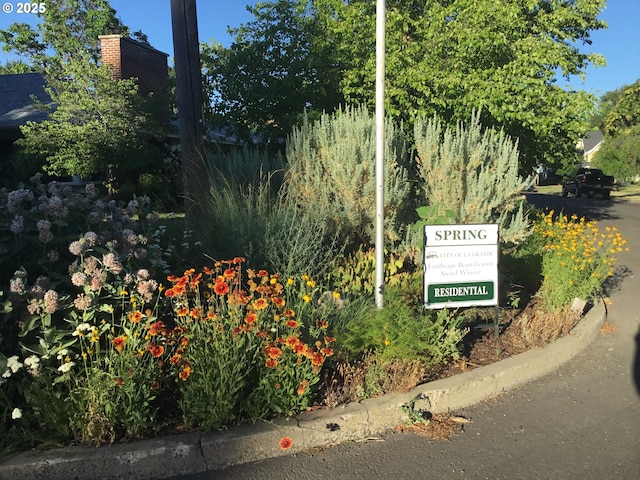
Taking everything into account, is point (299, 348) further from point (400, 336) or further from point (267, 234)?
point (267, 234)

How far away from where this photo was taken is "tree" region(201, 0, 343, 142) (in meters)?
9.82

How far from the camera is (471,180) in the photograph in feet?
20.0

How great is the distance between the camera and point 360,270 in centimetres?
515

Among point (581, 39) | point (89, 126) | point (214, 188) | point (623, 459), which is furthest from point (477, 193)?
point (89, 126)

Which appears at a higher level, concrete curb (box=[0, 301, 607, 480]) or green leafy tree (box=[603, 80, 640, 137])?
green leafy tree (box=[603, 80, 640, 137])

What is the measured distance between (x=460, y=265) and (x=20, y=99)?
1973cm

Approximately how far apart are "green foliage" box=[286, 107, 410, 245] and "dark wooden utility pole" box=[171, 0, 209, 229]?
109 centimetres

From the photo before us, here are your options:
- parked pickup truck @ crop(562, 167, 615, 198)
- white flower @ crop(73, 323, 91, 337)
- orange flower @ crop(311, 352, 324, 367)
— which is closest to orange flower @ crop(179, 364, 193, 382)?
white flower @ crop(73, 323, 91, 337)

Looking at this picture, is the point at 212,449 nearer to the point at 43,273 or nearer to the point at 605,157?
the point at 43,273

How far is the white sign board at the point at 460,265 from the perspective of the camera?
4.35 meters

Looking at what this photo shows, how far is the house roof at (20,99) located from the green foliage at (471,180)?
14.6 meters

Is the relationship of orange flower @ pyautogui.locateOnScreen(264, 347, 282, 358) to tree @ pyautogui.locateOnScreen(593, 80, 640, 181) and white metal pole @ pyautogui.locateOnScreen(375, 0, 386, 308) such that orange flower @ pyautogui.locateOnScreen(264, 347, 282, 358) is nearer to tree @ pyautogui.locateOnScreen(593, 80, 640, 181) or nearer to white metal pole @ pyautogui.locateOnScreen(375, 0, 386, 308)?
white metal pole @ pyautogui.locateOnScreen(375, 0, 386, 308)

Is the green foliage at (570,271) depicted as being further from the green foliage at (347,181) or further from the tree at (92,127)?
the tree at (92,127)

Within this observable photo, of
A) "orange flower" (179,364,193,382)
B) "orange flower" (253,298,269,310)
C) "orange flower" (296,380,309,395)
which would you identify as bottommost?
"orange flower" (296,380,309,395)
